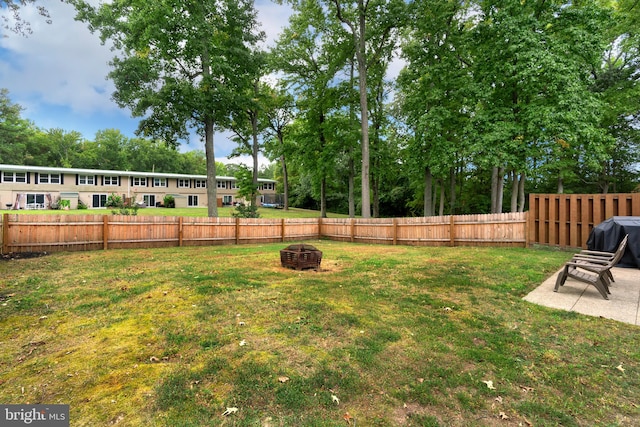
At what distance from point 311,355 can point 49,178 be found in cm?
3781

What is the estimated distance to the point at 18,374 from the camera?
9.16 ft

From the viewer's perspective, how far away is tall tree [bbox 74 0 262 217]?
1455 centimetres

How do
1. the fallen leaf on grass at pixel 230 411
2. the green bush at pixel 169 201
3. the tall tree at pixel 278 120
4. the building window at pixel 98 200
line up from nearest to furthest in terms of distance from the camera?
the fallen leaf on grass at pixel 230 411, the tall tree at pixel 278 120, the building window at pixel 98 200, the green bush at pixel 169 201

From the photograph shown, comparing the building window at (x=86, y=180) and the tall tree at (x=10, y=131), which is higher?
the tall tree at (x=10, y=131)

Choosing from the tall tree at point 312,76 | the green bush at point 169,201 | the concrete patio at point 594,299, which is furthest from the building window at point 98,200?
the concrete patio at point 594,299

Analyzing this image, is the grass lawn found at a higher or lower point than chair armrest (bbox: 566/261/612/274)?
lower

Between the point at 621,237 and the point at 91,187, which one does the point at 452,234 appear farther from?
the point at 91,187

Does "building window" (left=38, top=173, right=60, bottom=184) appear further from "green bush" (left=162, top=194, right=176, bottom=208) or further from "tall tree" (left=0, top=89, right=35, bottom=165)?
"green bush" (left=162, top=194, right=176, bottom=208)

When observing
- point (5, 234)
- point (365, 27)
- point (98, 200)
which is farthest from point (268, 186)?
point (5, 234)

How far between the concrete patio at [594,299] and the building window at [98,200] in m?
37.6

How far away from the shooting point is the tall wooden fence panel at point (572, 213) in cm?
889

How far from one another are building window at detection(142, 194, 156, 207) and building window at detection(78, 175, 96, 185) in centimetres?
497

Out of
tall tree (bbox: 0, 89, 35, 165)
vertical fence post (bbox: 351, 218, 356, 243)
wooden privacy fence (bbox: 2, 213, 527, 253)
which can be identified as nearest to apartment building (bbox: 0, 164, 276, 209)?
tall tree (bbox: 0, 89, 35, 165)

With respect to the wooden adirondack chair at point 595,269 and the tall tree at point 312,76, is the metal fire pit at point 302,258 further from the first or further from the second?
the tall tree at point 312,76
